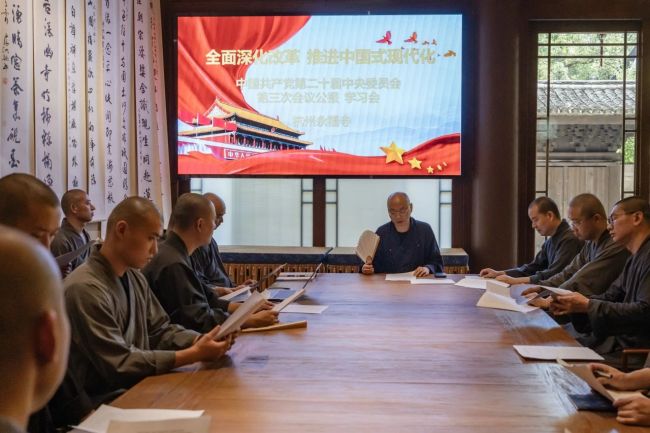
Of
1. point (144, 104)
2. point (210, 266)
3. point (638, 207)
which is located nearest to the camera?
point (638, 207)

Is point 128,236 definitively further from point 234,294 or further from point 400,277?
point 400,277

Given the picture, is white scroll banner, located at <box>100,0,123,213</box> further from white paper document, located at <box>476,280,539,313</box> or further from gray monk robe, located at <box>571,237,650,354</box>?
gray monk robe, located at <box>571,237,650,354</box>

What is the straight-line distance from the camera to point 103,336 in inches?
73.1

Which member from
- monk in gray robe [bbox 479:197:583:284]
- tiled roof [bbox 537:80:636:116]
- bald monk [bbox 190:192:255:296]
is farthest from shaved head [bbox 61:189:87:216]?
tiled roof [bbox 537:80:636:116]

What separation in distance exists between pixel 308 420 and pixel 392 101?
159 inches

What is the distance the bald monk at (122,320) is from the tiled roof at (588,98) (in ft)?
13.0

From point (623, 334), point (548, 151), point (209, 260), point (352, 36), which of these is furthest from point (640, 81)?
point (209, 260)

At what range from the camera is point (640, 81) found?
514 cm

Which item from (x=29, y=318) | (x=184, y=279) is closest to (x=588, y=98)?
(x=184, y=279)

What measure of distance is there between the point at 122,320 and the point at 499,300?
1708 millimetres

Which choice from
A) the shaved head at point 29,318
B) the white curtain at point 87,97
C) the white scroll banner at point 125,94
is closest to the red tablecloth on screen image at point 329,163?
the white curtain at point 87,97

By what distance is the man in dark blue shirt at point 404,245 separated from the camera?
14.5ft

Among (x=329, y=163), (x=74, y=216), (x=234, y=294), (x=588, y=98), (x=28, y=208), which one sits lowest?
(x=234, y=294)

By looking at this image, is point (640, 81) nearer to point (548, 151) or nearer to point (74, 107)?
point (548, 151)
